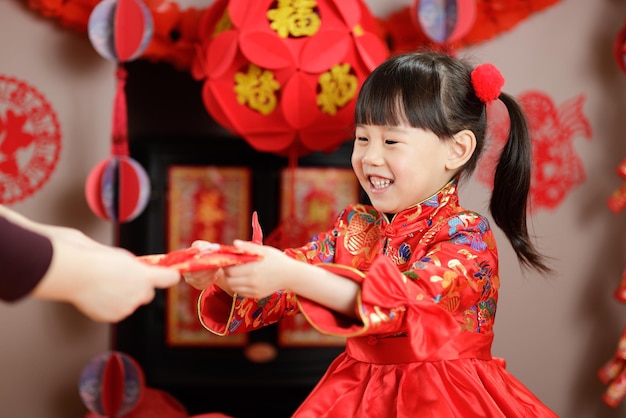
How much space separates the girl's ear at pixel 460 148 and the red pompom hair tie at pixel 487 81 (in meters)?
0.07

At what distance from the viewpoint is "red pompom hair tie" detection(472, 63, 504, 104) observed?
3.90 ft

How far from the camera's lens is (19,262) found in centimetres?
83

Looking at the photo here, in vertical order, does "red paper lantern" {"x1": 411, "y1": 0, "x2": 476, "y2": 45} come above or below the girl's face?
above

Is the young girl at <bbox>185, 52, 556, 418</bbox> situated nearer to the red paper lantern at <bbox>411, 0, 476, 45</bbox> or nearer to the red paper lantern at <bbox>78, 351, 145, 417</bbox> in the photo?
the red paper lantern at <bbox>411, 0, 476, 45</bbox>

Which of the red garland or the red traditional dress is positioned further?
the red garland

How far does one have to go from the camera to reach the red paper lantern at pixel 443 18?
159 centimetres

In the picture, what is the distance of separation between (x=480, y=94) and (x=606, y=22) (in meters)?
0.88

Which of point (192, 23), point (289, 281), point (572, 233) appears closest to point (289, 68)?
point (192, 23)

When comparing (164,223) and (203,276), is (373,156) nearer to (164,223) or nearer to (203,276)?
(203,276)

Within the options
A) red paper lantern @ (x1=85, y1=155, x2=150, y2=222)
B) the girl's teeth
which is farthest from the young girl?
red paper lantern @ (x1=85, y1=155, x2=150, y2=222)

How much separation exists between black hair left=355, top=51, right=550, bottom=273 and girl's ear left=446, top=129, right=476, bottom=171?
0.04 ft

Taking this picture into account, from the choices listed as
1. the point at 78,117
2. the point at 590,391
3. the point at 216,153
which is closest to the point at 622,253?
the point at 590,391

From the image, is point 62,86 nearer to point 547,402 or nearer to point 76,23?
point 76,23

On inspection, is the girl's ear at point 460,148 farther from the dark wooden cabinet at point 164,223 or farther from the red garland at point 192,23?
the dark wooden cabinet at point 164,223
